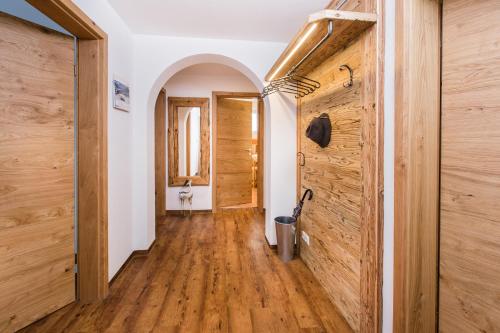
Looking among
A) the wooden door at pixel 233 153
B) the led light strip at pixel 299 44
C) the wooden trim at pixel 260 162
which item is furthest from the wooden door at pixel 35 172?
the wooden trim at pixel 260 162

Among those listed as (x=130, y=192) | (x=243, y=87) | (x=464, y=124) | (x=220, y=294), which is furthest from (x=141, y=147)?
(x=464, y=124)

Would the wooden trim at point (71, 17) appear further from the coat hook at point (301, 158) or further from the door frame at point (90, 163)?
the coat hook at point (301, 158)

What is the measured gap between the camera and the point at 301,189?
8.25 feet

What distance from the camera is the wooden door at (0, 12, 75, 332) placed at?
1.41 m

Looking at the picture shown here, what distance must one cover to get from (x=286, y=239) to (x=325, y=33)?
73.7 inches

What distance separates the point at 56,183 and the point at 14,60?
80 centimetres

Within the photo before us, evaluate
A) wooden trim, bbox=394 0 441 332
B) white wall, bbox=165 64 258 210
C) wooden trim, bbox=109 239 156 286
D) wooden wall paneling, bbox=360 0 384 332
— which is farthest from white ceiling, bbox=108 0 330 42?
wooden trim, bbox=109 239 156 286

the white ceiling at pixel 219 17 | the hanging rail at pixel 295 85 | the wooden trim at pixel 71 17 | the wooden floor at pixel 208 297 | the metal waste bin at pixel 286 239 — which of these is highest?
the white ceiling at pixel 219 17

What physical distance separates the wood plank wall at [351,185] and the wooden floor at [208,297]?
0.84 ft

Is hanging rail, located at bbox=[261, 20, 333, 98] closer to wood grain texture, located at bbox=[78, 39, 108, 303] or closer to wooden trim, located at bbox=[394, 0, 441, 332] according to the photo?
wooden trim, located at bbox=[394, 0, 441, 332]

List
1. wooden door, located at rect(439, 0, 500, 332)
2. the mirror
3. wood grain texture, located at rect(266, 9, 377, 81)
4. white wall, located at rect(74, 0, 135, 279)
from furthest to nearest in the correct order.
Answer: the mirror
white wall, located at rect(74, 0, 135, 279)
wood grain texture, located at rect(266, 9, 377, 81)
wooden door, located at rect(439, 0, 500, 332)

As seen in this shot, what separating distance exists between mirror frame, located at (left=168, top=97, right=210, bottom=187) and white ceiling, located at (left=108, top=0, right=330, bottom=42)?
168 centimetres

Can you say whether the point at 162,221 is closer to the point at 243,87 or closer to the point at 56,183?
the point at 56,183

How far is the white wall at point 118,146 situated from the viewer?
1950 mm
